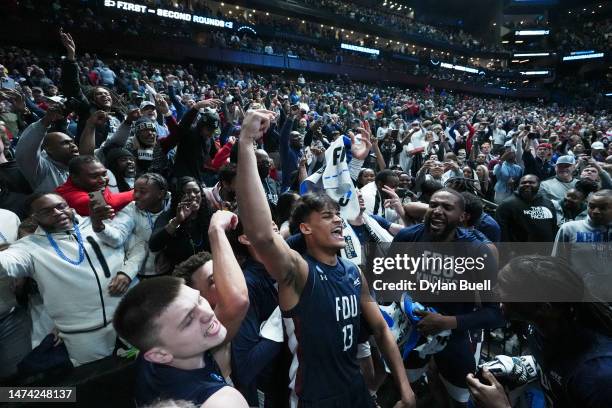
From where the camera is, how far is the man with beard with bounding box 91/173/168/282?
2.73m

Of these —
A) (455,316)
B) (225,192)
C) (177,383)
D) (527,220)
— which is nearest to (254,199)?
(177,383)

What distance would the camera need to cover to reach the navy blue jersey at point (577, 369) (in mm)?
1496

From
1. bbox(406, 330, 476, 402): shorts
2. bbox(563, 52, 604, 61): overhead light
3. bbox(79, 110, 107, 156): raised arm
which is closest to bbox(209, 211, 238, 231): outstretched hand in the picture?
bbox(406, 330, 476, 402): shorts

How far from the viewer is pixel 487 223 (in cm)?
400

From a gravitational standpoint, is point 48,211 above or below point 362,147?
below

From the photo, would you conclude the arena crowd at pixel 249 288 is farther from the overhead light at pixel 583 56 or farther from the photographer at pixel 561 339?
the overhead light at pixel 583 56

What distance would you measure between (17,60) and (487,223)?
16.9m

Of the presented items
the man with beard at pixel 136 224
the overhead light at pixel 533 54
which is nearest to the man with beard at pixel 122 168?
the man with beard at pixel 136 224

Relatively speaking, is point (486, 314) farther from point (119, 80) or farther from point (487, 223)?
point (119, 80)

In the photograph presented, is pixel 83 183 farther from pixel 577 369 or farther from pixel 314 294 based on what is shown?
pixel 577 369

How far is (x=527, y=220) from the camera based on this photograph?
4.94 meters

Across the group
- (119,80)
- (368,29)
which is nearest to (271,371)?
(119,80)

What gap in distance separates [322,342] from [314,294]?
0.27 meters

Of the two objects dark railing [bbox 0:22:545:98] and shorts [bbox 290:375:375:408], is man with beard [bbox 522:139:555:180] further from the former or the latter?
dark railing [bbox 0:22:545:98]
